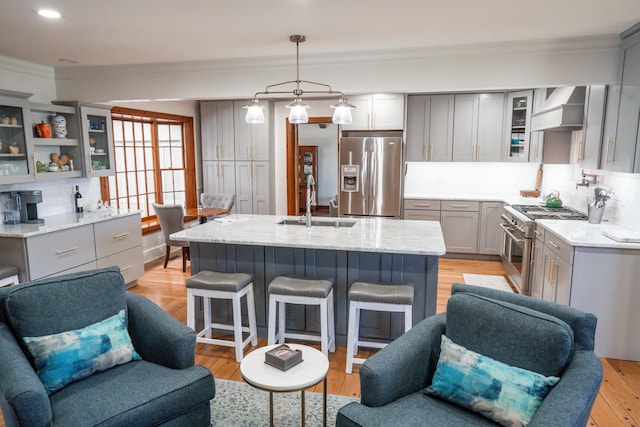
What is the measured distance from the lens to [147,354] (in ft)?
7.48

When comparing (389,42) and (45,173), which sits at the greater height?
(389,42)

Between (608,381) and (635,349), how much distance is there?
18.7 inches

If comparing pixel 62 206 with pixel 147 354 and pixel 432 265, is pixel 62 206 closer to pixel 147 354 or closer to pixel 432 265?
pixel 147 354

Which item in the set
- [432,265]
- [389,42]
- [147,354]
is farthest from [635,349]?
[147,354]

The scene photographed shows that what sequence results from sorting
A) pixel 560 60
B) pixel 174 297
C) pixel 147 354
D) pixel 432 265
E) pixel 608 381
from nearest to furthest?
pixel 147 354
pixel 608 381
pixel 432 265
pixel 560 60
pixel 174 297

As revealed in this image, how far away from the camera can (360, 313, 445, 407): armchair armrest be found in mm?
1804

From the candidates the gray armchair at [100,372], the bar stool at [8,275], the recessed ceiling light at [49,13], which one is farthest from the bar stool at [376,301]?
the bar stool at [8,275]

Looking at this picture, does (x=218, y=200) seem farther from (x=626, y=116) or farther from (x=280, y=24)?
(x=626, y=116)

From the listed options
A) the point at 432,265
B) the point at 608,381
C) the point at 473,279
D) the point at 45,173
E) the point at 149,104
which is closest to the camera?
the point at 608,381

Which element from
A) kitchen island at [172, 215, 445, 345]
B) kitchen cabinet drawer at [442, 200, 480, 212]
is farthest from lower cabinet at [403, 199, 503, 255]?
kitchen island at [172, 215, 445, 345]

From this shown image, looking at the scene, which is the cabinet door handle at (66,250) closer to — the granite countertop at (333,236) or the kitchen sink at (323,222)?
the granite countertop at (333,236)

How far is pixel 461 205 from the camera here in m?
5.85

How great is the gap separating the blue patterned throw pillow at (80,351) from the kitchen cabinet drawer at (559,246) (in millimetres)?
3037

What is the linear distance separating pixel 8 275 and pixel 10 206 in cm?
86
